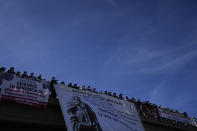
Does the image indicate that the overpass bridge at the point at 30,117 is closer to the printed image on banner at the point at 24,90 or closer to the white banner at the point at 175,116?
the printed image on banner at the point at 24,90

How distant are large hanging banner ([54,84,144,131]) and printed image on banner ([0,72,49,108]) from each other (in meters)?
1.00

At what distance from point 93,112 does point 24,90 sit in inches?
176

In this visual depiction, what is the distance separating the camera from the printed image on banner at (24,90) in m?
10.2

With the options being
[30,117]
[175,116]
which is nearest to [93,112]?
[30,117]

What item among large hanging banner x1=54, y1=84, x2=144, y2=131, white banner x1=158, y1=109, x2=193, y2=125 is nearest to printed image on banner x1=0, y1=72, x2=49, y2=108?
large hanging banner x1=54, y1=84, x2=144, y2=131

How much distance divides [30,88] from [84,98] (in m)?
3.57

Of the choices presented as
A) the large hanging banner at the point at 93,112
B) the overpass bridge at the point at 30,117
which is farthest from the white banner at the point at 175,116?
the overpass bridge at the point at 30,117

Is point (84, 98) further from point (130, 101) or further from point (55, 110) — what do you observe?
point (130, 101)

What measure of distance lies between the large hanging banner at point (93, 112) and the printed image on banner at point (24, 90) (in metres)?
1.00

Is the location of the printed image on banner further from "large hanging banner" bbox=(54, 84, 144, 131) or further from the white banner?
the white banner

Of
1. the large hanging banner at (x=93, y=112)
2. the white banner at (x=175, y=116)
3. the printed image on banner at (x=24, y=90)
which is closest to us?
the printed image on banner at (x=24, y=90)

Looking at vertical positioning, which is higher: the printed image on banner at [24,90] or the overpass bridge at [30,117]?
the printed image on banner at [24,90]

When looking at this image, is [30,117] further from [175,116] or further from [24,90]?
[175,116]

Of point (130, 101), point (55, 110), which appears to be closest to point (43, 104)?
point (55, 110)
